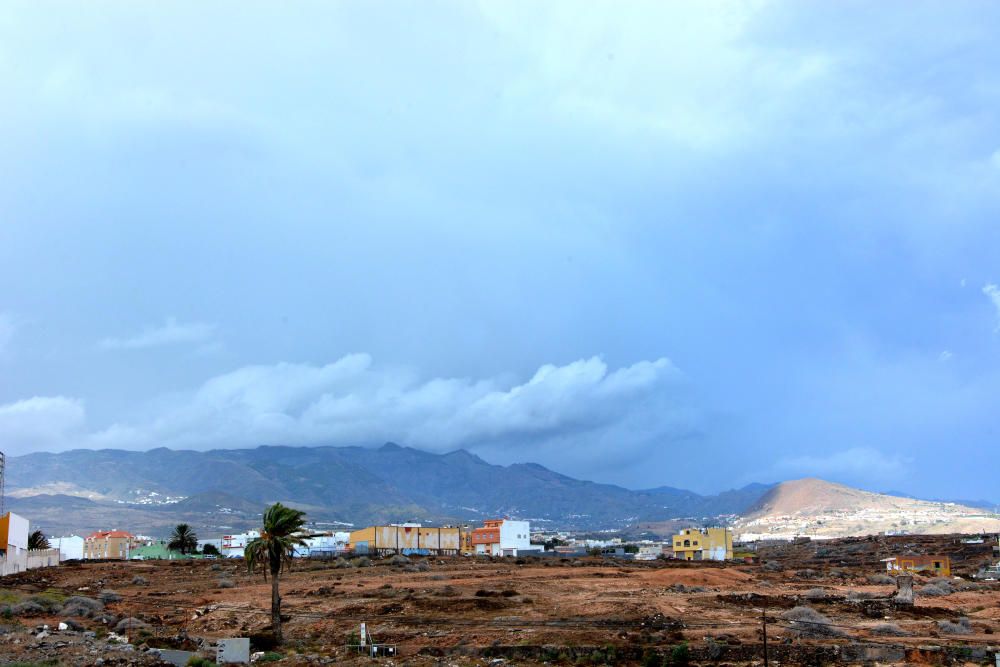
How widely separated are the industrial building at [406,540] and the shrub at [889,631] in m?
90.7

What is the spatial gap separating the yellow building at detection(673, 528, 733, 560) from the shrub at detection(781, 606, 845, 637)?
7897 cm

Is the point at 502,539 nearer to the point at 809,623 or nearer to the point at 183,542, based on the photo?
the point at 183,542

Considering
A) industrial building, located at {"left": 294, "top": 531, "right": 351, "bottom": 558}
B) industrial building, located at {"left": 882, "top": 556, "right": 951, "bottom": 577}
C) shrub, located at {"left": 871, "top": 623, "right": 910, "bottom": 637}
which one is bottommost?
industrial building, located at {"left": 294, "top": 531, "right": 351, "bottom": 558}

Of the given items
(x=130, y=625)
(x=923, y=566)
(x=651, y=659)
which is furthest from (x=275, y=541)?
(x=923, y=566)

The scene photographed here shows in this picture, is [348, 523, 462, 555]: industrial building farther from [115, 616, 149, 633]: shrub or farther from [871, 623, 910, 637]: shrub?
[871, 623, 910, 637]: shrub

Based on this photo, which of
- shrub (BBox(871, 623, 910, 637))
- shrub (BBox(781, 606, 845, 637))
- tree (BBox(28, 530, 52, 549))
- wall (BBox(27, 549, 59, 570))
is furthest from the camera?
tree (BBox(28, 530, 52, 549))

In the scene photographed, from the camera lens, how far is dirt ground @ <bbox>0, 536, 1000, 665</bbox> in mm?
37500

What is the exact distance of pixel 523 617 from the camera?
49.5 meters

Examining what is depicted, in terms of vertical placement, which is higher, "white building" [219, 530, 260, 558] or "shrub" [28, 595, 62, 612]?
"shrub" [28, 595, 62, 612]

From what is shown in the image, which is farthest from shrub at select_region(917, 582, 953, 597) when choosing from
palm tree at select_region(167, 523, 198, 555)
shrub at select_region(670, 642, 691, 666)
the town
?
palm tree at select_region(167, 523, 198, 555)

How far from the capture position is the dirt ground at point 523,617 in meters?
37.5

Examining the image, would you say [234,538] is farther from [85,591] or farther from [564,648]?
[564,648]

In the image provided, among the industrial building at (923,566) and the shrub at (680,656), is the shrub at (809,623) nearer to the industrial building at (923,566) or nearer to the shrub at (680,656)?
the shrub at (680,656)

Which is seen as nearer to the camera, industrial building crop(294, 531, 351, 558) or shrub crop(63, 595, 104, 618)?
shrub crop(63, 595, 104, 618)
